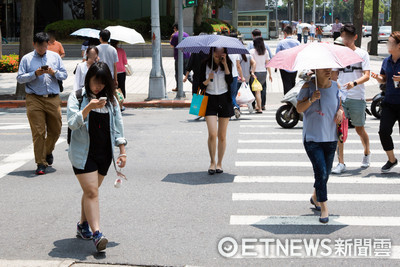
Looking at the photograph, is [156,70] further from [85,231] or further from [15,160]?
[85,231]

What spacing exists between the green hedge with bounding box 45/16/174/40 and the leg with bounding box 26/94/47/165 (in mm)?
27553

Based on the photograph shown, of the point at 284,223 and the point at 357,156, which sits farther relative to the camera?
the point at 357,156

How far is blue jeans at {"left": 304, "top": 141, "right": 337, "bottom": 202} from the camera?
6887 mm

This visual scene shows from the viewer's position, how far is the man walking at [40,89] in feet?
31.2

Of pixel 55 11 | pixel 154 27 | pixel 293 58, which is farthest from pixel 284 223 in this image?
pixel 55 11

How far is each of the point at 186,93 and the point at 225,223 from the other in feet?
45.0

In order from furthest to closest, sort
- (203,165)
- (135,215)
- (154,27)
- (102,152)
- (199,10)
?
(199,10) < (154,27) < (203,165) < (135,215) < (102,152)

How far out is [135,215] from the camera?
7.37m

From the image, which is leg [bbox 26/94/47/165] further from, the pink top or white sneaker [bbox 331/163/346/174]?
the pink top

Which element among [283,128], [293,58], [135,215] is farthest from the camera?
[283,128]

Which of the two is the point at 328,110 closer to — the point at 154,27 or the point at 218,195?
the point at 218,195

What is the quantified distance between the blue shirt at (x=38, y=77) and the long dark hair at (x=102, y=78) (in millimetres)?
3751

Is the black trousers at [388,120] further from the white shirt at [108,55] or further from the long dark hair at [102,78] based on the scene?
the white shirt at [108,55]

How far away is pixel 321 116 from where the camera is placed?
6930 mm
